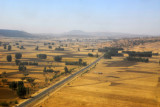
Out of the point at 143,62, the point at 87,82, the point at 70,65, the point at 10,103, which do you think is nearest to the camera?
the point at 10,103

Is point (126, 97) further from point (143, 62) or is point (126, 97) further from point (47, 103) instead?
point (143, 62)

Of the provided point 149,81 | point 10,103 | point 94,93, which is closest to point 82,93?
point 94,93

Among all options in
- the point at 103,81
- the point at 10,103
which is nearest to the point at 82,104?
the point at 10,103

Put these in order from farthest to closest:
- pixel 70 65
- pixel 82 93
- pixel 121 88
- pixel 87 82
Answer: pixel 70 65 → pixel 87 82 → pixel 121 88 → pixel 82 93

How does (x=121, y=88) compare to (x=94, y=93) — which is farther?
(x=121, y=88)

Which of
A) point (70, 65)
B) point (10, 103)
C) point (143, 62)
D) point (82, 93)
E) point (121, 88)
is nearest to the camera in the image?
point (10, 103)

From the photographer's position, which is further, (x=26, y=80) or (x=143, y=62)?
(x=143, y=62)

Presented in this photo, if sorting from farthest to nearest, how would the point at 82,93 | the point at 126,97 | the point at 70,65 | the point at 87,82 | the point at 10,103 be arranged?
the point at 70,65
the point at 87,82
the point at 82,93
the point at 126,97
the point at 10,103

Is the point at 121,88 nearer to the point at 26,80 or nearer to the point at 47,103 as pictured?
the point at 47,103
